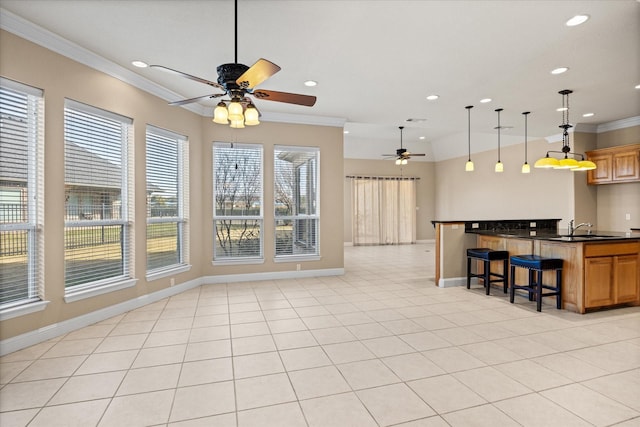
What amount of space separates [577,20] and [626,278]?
11.1 feet

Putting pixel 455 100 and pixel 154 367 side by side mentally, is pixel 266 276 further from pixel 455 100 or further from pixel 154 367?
pixel 455 100

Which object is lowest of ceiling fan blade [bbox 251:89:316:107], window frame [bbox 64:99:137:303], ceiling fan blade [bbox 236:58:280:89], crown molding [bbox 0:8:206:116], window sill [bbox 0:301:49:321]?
window sill [bbox 0:301:49:321]

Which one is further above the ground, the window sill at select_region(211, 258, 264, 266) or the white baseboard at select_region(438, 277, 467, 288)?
the window sill at select_region(211, 258, 264, 266)

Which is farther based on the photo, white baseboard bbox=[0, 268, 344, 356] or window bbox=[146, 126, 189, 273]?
window bbox=[146, 126, 189, 273]

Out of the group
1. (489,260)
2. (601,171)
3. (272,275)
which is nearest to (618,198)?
(601,171)

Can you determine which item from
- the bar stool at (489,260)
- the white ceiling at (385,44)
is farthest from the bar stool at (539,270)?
the white ceiling at (385,44)

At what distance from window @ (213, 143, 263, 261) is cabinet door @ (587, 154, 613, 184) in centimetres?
691

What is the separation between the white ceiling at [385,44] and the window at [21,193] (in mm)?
764

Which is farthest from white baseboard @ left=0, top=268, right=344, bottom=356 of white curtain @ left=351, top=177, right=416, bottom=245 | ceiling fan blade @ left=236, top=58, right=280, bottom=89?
white curtain @ left=351, top=177, right=416, bottom=245

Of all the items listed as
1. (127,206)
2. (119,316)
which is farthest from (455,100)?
(119,316)

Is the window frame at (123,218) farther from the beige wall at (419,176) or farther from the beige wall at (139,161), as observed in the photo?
the beige wall at (419,176)

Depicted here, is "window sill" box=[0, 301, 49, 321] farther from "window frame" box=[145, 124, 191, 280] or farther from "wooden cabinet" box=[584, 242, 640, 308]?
"wooden cabinet" box=[584, 242, 640, 308]

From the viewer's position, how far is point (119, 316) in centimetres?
412

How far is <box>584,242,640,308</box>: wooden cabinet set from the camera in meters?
4.16
